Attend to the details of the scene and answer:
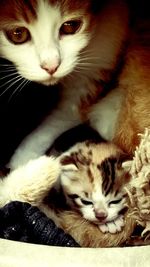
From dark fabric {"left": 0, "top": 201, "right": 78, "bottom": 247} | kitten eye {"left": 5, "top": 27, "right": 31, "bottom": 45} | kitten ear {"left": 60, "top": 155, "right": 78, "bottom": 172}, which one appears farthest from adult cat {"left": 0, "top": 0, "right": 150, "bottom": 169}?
dark fabric {"left": 0, "top": 201, "right": 78, "bottom": 247}

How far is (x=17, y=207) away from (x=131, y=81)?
375mm

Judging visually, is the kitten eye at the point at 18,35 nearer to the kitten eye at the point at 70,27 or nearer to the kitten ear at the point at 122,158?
the kitten eye at the point at 70,27

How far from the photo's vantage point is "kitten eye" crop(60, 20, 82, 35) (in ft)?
3.39

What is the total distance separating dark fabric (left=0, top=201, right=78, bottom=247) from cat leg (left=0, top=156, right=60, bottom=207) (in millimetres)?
29

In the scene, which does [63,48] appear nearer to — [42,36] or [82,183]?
Answer: [42,36]

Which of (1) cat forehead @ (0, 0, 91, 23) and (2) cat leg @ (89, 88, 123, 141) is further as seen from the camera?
(2) cat leg @ (89, 88, 123, 141)

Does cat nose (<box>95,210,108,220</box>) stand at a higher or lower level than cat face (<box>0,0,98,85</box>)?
lower

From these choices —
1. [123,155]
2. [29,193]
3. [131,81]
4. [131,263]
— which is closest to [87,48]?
[131,81]

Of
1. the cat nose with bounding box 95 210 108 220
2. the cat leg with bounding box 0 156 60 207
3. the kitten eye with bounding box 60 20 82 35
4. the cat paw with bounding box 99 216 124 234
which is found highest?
the kitten eye with bounding box 60 20 82 35

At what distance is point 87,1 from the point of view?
105cm

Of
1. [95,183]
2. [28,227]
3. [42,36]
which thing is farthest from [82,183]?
[42,36]

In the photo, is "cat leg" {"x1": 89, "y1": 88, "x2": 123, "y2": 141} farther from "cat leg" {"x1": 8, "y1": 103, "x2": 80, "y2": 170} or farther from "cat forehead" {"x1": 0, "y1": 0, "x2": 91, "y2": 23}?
"cat forehead" {"x1": 0, "y1": 0, "x2": 91, "y2": 23}

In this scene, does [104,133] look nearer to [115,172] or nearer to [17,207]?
[115,172]

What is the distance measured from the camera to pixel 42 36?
0.99 m
